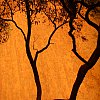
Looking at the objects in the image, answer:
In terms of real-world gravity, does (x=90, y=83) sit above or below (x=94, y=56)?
below

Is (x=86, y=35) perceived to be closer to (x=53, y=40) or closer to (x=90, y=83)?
(x=53, y=40)

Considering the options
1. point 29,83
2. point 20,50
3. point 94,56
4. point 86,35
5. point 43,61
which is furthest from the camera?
point 86,35

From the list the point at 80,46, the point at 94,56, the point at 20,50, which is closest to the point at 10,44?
the point at 20,50

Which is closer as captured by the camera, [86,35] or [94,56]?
[94,56]

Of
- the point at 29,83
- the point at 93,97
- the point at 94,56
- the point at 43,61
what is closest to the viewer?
the point at 94,56

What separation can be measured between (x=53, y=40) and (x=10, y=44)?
4.36ft

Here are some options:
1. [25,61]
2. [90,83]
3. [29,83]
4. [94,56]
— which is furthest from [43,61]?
[94,56]

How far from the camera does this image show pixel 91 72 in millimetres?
8055

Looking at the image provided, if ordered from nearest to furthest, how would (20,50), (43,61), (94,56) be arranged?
(94,56) < (43,61) < (20,50)

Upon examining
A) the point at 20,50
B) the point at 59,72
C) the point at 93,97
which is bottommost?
the point at 93,97

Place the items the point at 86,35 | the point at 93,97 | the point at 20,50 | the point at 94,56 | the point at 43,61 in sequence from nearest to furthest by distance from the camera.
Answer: the point at 94,56 → the point at 93,97 → the point at 43,61 → the point at 20,50 → the point at 86,35

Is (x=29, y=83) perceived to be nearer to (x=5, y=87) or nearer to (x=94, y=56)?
(x=5, y=87)

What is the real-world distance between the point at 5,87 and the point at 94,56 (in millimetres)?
3312

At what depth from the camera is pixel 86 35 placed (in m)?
9.81
